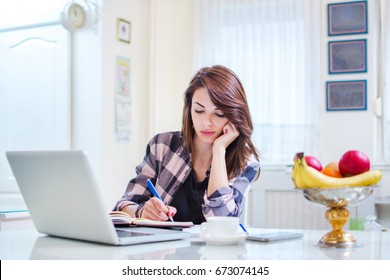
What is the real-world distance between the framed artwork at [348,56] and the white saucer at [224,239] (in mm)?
2954

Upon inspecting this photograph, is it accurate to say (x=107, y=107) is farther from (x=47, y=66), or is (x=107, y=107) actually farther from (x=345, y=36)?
Result: (x=345, y=36)

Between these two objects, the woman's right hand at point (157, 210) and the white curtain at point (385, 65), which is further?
the white curtain at point (385, 65)

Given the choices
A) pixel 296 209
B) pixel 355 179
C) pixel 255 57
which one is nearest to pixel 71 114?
pixel 255 57

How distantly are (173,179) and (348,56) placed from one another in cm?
235

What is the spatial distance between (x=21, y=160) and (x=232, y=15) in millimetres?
3216

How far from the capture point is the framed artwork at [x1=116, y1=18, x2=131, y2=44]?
13.1 ft

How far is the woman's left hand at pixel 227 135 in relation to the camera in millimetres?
1973

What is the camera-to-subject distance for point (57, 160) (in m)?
1.25

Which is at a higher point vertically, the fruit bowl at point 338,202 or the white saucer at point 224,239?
the fruit bowl at point 338,202

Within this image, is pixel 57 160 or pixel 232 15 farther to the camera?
pixel 232 15

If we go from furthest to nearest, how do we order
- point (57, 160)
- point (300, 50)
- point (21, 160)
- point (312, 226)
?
point (300, 50) → point (312, 226) → point (21, 160) → point (57, 160)

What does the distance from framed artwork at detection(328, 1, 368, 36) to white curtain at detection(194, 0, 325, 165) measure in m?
0.10

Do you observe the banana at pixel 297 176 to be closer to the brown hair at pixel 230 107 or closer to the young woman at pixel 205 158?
the young woman at pixel 205 158

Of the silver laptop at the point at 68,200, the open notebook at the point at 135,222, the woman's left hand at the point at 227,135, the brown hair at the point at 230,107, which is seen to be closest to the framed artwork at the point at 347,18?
the brown hair at the point at 230,107
